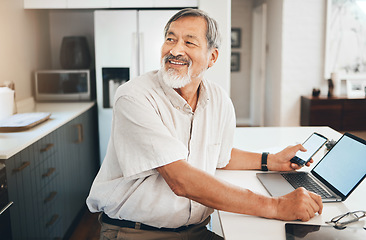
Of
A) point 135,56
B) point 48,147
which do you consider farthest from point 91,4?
point 48,147

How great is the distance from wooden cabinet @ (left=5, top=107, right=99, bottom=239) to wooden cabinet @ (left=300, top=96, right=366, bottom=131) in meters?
2.98

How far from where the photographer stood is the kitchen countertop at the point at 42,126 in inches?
76.2

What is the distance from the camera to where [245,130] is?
2.55 meters

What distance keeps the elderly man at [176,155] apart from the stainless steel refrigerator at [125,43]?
1971mm

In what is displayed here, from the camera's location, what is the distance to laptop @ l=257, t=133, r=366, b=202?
1.28m

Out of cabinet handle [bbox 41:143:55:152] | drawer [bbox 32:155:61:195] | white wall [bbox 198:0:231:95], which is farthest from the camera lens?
white wall [bbox 198:0:231:95]

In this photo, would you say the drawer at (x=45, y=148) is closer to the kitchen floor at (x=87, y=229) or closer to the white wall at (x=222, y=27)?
the kitchen floor at (x=87, y=229)

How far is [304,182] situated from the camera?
58.0 inches

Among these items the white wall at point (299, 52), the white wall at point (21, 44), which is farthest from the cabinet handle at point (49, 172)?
the white wall at point (299, 52)

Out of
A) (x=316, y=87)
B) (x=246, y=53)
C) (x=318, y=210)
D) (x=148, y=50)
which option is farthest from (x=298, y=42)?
(x=318, y=210)

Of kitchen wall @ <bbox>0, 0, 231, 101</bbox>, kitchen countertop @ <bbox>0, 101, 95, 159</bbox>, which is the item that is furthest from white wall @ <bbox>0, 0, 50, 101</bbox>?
kitchen countertop @ <bbox>0, 101, 95, 159</bbox>

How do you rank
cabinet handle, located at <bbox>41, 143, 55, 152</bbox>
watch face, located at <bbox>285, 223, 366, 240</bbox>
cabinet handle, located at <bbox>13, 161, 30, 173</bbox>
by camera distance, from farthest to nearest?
cabinet handle, located at <bbox>41, 143, 55, 152</bbox> → cabinet handle, located at <bbox>13, 161, 30, 173</bbox> → watch face, located at <bbox>285, 223, 366, 240</bbox>

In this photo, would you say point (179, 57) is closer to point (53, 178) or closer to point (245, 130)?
point (245, 130)

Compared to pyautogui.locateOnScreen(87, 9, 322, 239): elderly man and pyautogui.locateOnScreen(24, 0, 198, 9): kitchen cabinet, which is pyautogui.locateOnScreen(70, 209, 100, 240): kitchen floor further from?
pyautogui.locateOnScreen(24, 0, 198, 9): kitchen cabinet
